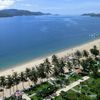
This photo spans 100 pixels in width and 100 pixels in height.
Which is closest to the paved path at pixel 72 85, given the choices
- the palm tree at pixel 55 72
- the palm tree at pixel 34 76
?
the palm tree at pixel 55 72

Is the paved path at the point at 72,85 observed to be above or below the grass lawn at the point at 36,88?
above

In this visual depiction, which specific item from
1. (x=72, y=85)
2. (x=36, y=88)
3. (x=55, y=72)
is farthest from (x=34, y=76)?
(x=72, y=85)

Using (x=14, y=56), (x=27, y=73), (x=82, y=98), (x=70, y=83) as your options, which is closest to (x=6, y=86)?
(x=27, y=73)

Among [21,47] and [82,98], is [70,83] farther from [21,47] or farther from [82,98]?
[21,47]

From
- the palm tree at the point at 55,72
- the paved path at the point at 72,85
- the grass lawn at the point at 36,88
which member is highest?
the palm tree at the point at 55,72

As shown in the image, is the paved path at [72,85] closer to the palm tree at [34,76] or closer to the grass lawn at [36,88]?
the grass lawn at [36,88]

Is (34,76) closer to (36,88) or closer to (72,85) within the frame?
(36,88)

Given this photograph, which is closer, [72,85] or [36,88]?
[72,85]

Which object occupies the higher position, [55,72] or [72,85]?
[55,72]

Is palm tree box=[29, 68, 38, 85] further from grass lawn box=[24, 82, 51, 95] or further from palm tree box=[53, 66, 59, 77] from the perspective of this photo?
palm tree box=[53, 66, 59, 77]

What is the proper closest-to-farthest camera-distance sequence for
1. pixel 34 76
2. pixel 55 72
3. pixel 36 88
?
pixel 34 76 → pixel 36 88 → pixel 55 72

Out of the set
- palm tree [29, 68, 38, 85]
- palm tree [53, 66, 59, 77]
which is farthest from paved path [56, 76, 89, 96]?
palm tree [29, 68, 38, 85]
